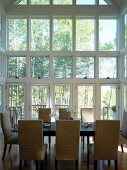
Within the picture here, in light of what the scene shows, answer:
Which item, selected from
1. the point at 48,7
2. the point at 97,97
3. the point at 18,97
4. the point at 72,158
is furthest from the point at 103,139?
the point at 48,7

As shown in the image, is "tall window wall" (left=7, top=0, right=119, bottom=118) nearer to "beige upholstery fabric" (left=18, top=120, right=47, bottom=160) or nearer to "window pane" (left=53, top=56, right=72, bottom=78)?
"window pane" (left=53, top=56, right=72, bottom=78)

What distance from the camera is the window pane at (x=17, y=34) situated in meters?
9.05

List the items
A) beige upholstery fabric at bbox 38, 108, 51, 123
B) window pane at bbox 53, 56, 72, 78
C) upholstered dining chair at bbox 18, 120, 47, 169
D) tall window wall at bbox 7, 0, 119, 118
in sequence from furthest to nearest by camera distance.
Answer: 1. window pane at bbox 53, 56, 72, 78
2. tall window wall at bbox 7, 0, 119, 118
3. beige upholstery fabric at bbox 38, 108, 51, 123
4. upholstered dining chair at bbox 18, 120, 47, 169

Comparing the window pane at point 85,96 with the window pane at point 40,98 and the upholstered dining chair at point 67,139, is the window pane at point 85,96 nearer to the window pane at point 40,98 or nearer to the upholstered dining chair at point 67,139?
the window pane at point 40,98

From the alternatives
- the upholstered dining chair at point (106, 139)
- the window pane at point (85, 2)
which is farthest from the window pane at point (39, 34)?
the upholstered dining chair at point (106, 139)

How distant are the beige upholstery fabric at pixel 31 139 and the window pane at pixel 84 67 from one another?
523 centimetres

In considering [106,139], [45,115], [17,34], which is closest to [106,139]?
[106,139]

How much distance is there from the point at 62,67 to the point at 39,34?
1.61 metres

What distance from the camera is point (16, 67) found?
908 centimetres

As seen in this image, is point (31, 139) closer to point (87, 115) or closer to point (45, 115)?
point (45, 115)

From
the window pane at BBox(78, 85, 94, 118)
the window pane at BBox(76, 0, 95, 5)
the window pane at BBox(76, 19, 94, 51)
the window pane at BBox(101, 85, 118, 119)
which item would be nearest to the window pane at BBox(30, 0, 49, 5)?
the window pane at BBox(76, 0, 95, 5)

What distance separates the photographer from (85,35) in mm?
9117

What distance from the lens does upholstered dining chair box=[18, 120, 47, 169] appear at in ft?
13.2

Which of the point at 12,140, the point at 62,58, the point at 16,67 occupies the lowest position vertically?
the point at 12,140
